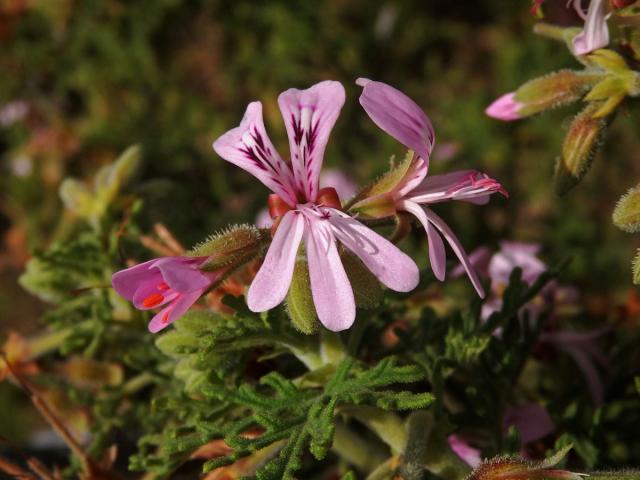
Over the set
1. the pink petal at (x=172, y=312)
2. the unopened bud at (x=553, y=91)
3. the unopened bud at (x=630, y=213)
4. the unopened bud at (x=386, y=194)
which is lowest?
the unopened bud at (x=630, y=213)

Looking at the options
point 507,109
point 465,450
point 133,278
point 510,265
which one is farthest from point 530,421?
point 133,278

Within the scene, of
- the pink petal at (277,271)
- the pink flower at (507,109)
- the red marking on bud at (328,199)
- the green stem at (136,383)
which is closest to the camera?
the pink petal at (277,271)

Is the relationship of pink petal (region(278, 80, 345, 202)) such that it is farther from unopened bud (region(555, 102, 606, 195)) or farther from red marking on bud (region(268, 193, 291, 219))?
unopened bud (region(555, 102, 606, 195))

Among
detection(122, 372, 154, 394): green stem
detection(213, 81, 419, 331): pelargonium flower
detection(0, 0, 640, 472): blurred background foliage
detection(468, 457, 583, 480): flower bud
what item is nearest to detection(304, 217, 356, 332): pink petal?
detection(213, 81, 419, 331): pelargonium flower

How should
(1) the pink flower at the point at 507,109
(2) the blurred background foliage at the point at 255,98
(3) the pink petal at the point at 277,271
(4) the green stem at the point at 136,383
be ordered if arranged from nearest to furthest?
(3) the pink petal at the point at 277,271
(1) the pink flower at the point at 507,109
(4) the green stem at the point at 136,383
(2) the blurred background foliage at the point at 255,98

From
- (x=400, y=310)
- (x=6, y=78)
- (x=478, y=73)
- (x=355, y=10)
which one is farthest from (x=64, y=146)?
(x=400, y=310)

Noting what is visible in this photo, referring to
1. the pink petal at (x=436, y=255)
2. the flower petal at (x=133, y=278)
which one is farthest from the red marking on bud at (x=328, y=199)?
the flower petal at (x=133, y=278)

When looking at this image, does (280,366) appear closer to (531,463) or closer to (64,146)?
(531,463)

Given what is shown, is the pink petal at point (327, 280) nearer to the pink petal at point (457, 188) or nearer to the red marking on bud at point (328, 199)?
the red marking on bud at point (328, 199)
